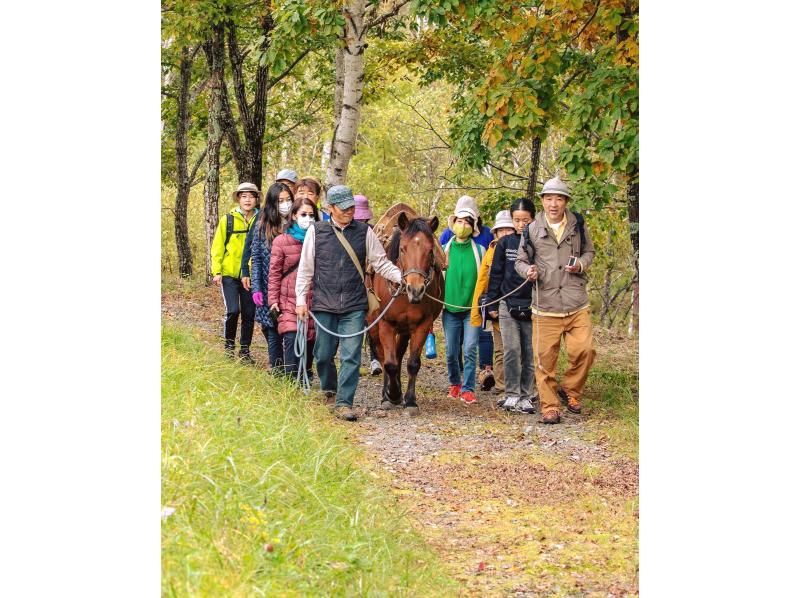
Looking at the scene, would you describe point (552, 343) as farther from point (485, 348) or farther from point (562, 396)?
point (485, 348)

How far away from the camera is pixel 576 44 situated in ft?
45.5

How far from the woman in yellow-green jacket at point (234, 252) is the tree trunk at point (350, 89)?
2427 millimetres

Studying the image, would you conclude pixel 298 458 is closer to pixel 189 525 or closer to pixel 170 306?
pixel 189 525

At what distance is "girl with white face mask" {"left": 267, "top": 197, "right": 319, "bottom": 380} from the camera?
1114cm

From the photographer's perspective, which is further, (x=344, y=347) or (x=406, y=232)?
(x=406, y=232)

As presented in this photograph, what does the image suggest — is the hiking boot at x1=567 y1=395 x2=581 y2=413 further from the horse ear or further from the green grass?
the green grass

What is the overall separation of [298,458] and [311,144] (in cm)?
3327

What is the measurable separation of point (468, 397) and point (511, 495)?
154 inches

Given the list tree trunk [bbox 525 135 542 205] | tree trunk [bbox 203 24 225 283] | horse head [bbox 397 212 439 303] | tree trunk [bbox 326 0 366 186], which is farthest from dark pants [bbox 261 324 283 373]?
tree trunk [bbox 203 24 225 283]

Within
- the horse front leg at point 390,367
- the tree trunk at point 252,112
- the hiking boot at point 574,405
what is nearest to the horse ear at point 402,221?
the horse front leg at point 390,367

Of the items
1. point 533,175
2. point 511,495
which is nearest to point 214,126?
point 533,175

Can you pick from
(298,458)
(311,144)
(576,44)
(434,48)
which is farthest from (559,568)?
(311,144)

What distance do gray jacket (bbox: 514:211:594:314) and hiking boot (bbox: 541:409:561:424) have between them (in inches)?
37.9

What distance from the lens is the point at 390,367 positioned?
11492mm
